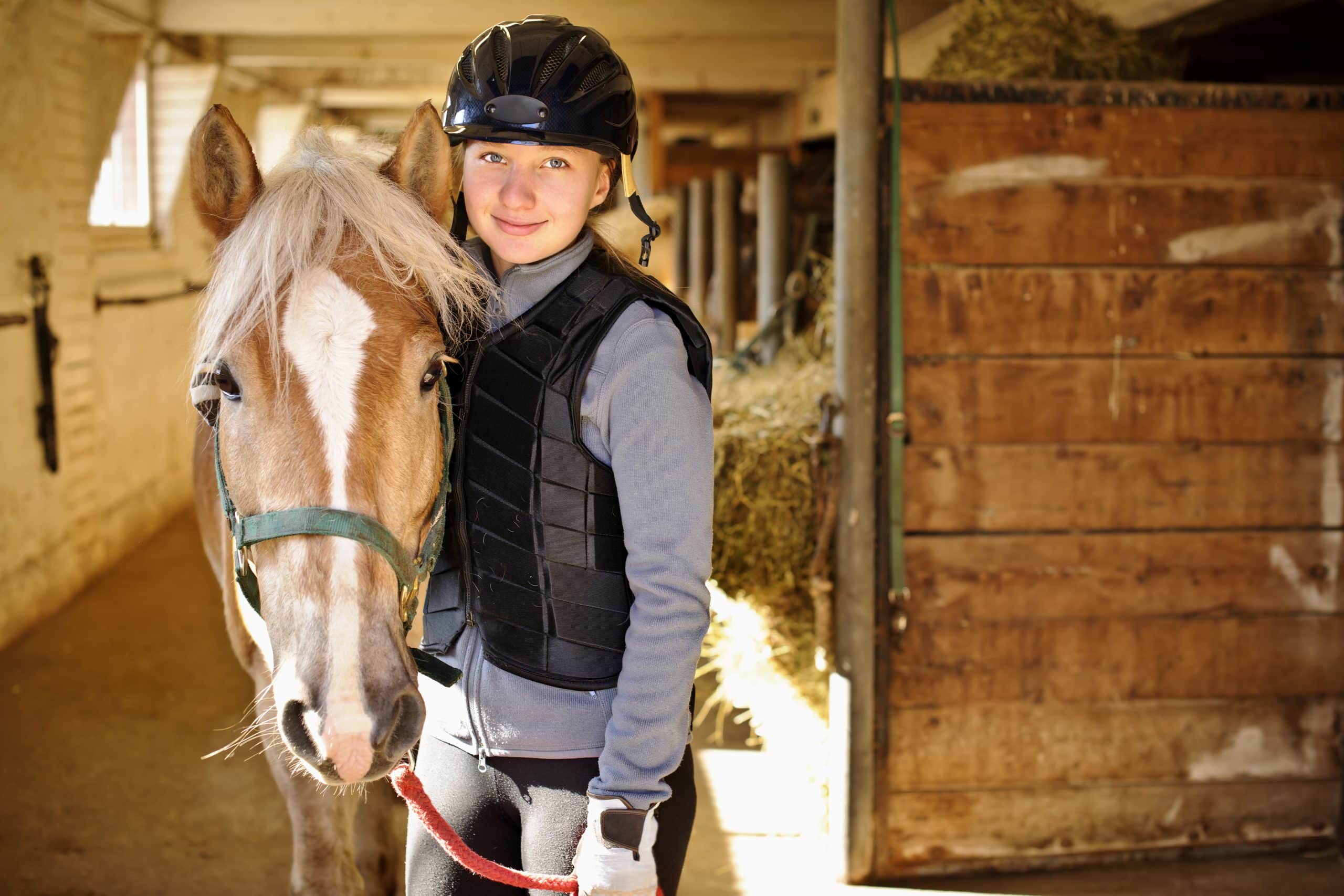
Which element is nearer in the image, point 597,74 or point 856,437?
point 597,74

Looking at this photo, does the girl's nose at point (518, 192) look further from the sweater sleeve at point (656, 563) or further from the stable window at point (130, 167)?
the stable window at point (130, 167)

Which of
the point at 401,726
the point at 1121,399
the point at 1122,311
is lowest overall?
the point at 401,726

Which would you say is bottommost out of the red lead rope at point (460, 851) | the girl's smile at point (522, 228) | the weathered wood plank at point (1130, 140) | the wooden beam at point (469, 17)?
the red lead rope at point (460, 851)

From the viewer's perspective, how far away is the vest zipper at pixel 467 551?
128 centimetres

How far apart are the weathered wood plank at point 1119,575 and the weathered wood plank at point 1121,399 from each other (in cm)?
26

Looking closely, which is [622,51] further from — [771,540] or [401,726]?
[401,726]

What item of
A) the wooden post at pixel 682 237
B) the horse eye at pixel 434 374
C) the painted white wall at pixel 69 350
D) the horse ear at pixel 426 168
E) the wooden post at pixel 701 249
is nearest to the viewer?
the horse eye at pixel 434 374

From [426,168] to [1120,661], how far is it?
216cm

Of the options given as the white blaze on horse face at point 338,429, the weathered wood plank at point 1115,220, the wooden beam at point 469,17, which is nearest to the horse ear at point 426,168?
the white blaze on horse face at point 338,429

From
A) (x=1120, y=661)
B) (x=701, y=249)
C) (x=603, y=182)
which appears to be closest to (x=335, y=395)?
(x=603, y=182)

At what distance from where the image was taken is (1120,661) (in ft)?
8.71

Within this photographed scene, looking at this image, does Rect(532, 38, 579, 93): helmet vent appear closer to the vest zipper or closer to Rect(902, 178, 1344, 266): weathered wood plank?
the vest zipper

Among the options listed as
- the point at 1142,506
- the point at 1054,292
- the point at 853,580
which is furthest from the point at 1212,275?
the point at 853,580

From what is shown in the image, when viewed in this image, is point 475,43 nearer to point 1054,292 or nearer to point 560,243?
point 560,243
